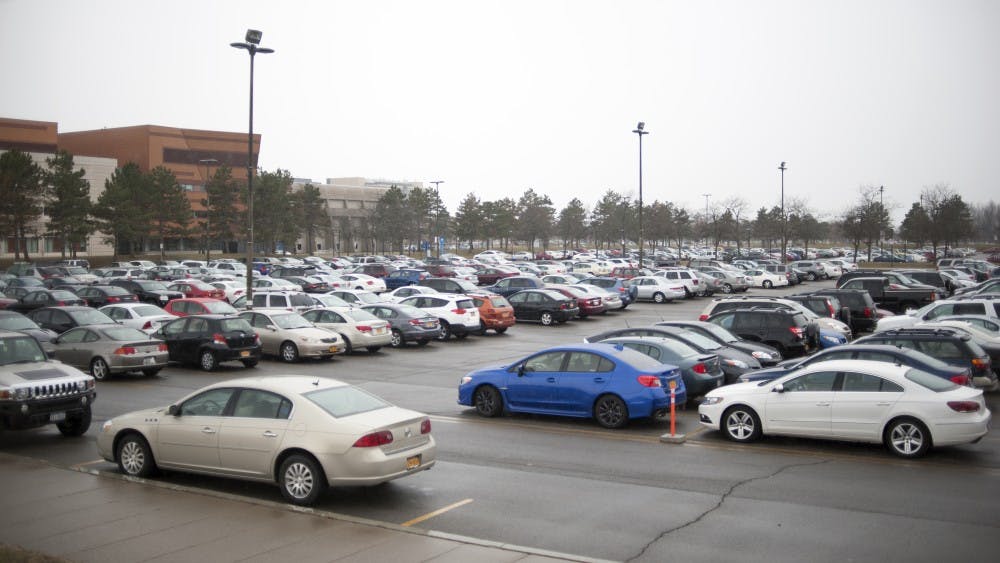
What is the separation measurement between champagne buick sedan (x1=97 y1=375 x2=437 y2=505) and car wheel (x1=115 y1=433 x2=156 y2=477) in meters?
0.01

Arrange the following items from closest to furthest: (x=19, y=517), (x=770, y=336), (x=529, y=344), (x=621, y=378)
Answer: (x=19, y=517) < (x=621, y=378) < (x=770, y=336) < (x=529, y=344)

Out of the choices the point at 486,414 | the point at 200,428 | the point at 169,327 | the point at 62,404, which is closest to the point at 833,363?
the point at 486,414

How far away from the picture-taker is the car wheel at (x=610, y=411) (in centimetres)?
1448

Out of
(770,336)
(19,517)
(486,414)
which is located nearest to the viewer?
(19,517)

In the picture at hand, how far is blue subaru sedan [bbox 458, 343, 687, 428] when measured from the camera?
14.4 m

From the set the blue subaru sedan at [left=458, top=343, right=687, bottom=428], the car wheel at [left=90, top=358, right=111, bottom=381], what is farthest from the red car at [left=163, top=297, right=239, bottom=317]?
the blue subaru sedan at [left=458, top=343, right=687, bottom=428]

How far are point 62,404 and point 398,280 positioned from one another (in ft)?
123

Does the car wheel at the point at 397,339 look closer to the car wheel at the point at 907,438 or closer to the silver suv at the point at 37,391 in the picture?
the silver suv at the point at 37,391

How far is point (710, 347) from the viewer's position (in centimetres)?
1856

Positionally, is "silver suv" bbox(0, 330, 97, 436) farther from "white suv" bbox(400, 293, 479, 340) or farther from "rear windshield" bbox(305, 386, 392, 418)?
"white suv" bbox(400, 293, 479, 340)

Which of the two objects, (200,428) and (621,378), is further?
(621,378)

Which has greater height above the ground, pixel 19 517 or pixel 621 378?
pixel 621 378

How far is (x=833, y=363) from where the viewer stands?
12953 millimetres

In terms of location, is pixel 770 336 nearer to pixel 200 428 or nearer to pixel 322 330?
pixel 322 330
